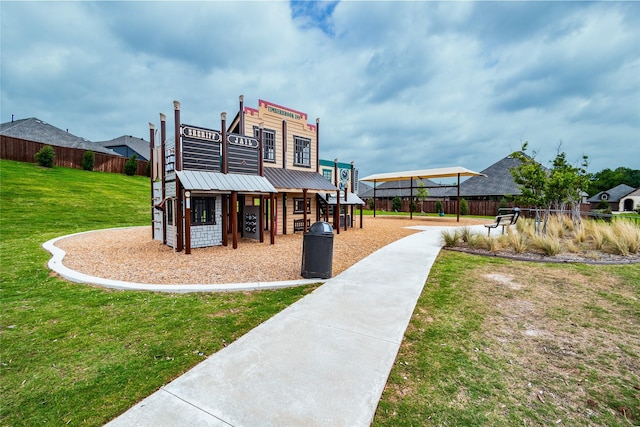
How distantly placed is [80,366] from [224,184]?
26.2 feet

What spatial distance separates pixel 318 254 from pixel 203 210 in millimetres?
6732

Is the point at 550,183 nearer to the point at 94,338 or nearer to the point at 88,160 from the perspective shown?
the point at 94,338

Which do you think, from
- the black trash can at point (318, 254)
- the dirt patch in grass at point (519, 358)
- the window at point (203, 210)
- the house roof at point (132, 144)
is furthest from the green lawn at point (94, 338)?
the house roof at point (132, 144)

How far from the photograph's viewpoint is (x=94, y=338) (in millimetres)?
3787

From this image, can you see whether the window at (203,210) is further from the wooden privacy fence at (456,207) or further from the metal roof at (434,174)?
the wooden privacy fence at (456,207)

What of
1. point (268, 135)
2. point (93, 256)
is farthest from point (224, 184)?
point (268, 135)

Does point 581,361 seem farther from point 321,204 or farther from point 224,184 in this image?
point 321,204

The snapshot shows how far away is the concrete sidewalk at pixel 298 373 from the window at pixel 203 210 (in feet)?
25.1

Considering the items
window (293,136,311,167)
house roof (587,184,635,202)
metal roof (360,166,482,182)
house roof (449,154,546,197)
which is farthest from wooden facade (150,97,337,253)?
house roof (587,184,635,202)

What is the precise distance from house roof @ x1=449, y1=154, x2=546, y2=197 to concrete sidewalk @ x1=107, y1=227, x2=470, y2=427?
34.7 metres

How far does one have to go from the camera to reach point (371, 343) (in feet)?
11.8

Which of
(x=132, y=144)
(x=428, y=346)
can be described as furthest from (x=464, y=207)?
(x=132, y=144)

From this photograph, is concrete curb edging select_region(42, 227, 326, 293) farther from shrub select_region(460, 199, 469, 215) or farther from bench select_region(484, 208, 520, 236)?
shrub select_region(460, 199, 469, 215)

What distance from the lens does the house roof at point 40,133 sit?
101ft
